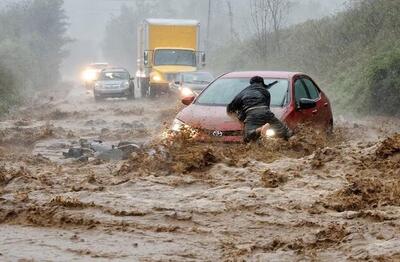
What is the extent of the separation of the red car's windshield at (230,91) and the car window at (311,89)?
0.80 m

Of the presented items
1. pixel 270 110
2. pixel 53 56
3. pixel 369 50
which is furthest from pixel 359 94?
pixel 53 56

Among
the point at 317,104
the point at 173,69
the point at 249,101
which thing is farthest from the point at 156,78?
the point at 249,101

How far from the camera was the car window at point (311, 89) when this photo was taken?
36.8 feet

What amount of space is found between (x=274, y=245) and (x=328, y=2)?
115998 mm

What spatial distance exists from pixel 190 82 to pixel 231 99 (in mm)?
14382

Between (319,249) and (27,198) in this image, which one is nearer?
(319,249)

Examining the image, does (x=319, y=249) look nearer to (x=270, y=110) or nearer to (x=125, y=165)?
(x=125, y=165)

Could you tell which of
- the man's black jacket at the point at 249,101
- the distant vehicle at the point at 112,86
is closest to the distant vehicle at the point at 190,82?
the distant vehicle at the point at 112,86

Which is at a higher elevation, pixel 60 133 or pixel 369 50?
pixel 369 50

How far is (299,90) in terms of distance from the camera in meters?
10.7

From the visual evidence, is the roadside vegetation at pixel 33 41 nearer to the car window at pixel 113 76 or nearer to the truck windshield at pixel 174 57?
the car window at pixel 113 76

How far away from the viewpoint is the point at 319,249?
522 cm

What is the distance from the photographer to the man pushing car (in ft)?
29.2

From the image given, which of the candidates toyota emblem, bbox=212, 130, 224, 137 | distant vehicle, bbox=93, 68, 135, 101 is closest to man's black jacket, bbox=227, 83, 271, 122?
toyota emblem, bbox=212, 130, 224, 137
